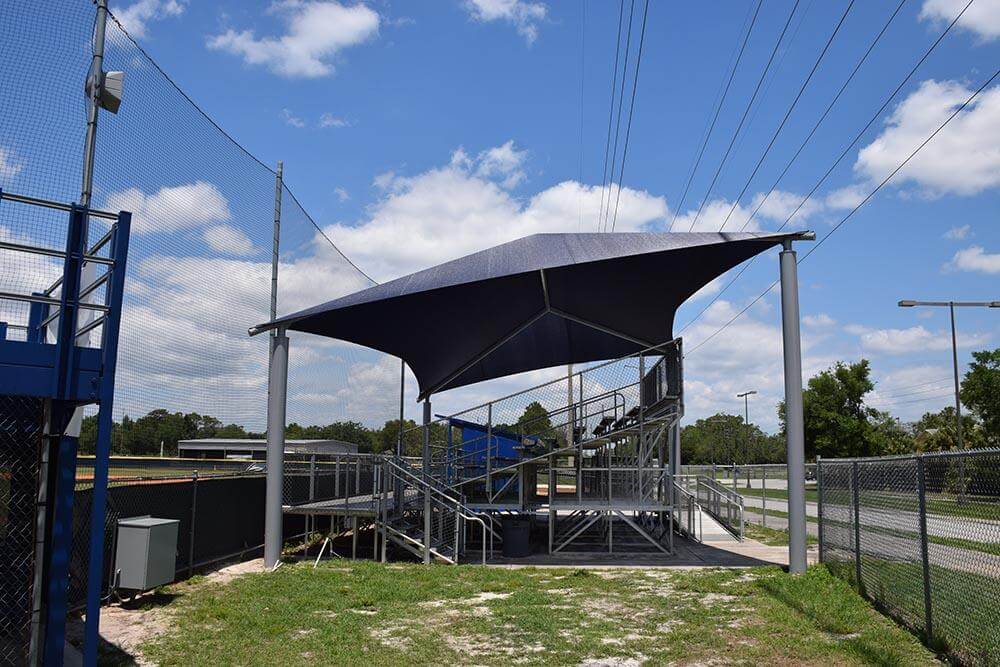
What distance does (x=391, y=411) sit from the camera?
25.4 m

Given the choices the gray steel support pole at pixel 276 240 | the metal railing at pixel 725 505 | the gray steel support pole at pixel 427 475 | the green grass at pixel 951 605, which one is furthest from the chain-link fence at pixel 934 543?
the gray steel support pole at pixel 276 240

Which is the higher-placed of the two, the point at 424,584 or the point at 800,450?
the point at 800,450

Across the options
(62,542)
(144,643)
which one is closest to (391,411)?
(144,643)

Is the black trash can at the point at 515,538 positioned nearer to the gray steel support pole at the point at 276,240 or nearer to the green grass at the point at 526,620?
the green grass at the point at 526,620

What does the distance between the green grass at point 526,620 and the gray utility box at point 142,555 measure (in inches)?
19.1

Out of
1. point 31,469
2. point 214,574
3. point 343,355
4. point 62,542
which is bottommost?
point 214,574

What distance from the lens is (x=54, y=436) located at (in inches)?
251

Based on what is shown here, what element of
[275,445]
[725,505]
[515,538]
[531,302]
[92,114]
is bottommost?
[515,538]

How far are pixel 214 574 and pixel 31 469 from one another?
Answer: 18.8 feet

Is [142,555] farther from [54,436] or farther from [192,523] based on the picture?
[54,436]

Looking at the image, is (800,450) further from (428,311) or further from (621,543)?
(428,311)

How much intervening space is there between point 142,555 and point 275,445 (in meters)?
3.79

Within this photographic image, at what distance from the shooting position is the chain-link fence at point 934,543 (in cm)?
641

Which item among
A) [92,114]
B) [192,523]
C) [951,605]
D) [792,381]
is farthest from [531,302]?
[951,605]
